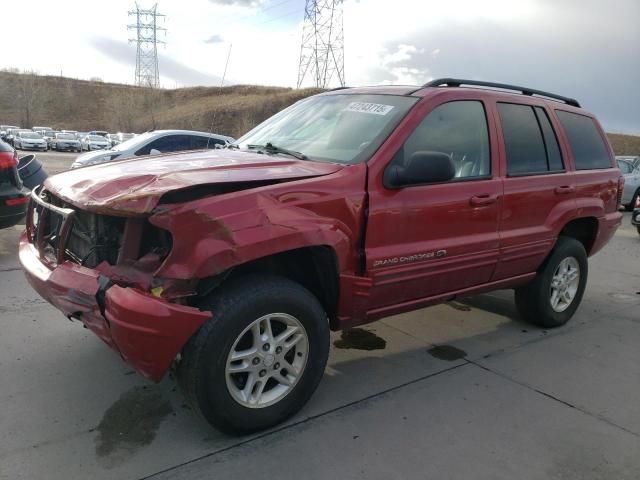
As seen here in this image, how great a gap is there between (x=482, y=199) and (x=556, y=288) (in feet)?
5.23

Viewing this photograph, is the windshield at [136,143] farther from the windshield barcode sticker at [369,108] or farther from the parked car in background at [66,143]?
the parked car in background at [66,143]

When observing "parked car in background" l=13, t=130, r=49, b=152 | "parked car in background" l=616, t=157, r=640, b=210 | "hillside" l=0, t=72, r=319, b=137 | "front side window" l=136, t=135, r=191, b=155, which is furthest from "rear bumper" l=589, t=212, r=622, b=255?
"hillside" l=0, t=72, r=319, b=137

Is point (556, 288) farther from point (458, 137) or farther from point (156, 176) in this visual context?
point (156, 176)

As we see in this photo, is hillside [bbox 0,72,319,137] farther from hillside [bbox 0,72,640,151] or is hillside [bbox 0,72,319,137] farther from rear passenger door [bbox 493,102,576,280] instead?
rear passenger door [bbox 493,102,576,280]

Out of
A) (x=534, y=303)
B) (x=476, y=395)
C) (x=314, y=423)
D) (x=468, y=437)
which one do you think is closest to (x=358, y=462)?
(x=314, y=423)

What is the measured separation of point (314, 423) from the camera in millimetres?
3135

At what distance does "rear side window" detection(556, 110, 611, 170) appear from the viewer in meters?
4.84

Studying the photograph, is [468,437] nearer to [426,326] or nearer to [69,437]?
[426,326]

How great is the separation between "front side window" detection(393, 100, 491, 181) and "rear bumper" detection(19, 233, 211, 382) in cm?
173

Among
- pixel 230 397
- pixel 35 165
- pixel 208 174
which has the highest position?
pixel 208 174

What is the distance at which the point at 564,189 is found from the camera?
4566mm

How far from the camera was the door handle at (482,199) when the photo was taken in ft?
12.4

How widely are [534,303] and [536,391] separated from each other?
127cm

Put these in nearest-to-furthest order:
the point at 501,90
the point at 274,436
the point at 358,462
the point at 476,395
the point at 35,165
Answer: the point at 358,462 → the point at 274,436 → the point at 476,395 → the point at 501,90 → the point at 35,165
